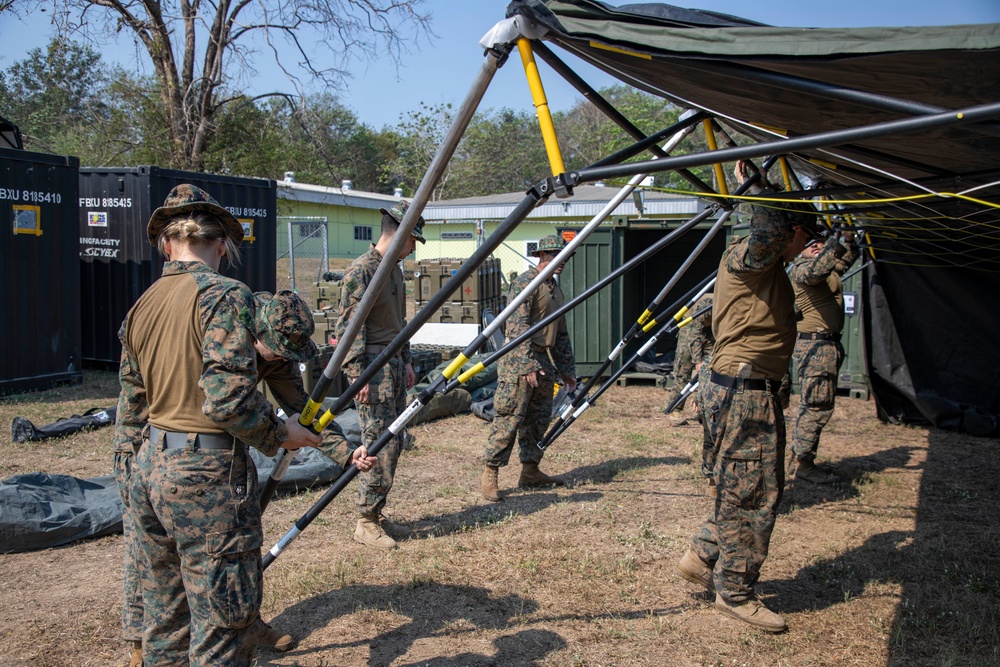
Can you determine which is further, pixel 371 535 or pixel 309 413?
pixel 371 535

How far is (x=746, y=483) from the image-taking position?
3859 mm

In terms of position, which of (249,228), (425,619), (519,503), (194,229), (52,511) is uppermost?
(249,228)

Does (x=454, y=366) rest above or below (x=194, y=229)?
below

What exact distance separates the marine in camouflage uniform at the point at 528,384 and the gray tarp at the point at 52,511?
2.80 m

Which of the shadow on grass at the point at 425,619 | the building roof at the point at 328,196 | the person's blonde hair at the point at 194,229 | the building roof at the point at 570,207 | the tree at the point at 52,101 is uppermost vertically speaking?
the tree at the point at 52,101

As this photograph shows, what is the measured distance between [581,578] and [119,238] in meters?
9.11

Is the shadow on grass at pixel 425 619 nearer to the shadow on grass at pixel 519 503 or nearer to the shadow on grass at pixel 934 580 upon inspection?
the shadow on grass at pixel 519 503

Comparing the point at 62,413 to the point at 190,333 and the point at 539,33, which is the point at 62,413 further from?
the point at 539,33

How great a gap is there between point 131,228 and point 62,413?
3.28 m

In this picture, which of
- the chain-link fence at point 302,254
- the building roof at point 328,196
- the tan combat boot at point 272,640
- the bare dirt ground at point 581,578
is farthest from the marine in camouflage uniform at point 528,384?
the building roof at point 328,196

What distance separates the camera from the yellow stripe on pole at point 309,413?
308 centimetres

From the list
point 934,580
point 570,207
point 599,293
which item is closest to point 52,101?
point 570,207

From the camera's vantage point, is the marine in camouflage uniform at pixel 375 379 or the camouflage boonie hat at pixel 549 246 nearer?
the marine in camouflage uniform at pixel 375 379

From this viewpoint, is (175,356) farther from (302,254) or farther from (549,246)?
(302,254)
